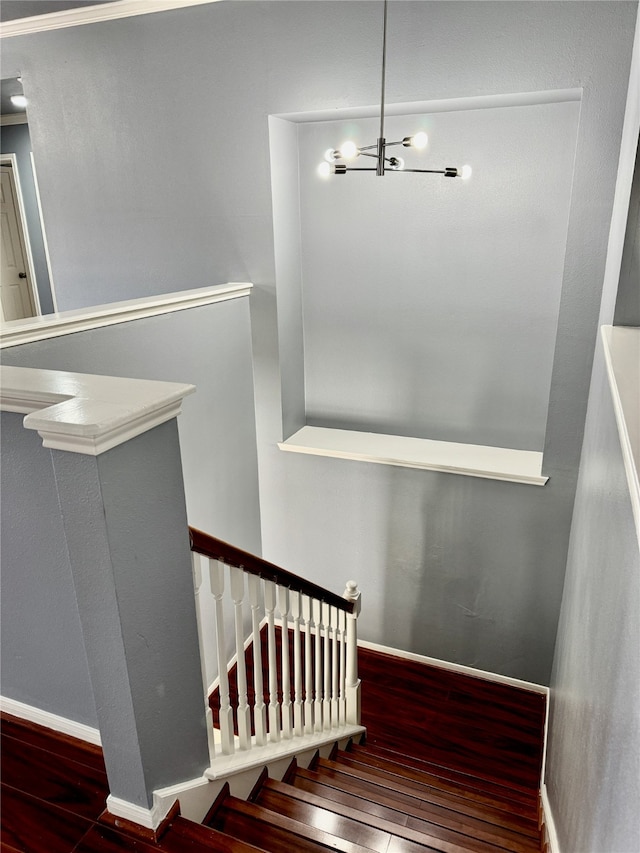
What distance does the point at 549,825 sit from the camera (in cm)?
222

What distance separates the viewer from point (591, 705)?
1.54m

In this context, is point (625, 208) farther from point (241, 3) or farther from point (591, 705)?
point (241, 3)

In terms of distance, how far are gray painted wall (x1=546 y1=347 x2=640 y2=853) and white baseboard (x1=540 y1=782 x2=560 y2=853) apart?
56mm

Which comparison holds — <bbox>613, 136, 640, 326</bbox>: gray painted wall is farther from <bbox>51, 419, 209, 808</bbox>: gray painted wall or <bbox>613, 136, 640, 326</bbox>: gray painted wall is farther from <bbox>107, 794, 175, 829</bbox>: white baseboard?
<bbox>107, 794, 175, 829</bbox>: white baseboard

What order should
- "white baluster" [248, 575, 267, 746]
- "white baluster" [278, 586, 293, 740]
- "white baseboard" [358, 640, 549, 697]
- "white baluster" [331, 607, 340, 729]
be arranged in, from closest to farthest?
"white baluster" [248, 575, 267, 746]
"white baluster" [278, 586, 293, 740]
"white baluster" [331, 607, 340, 729]
"white baseboard" [358, 640, 549, 697]

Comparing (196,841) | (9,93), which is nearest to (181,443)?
(196,841)

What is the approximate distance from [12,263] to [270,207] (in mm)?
3397

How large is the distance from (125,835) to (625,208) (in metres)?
2.62

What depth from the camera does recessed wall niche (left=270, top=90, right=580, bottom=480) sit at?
129 inches

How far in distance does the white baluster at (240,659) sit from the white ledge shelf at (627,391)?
1081 mm

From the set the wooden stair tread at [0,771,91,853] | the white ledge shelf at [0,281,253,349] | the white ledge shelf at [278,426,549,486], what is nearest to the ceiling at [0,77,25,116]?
the white ledge shelf at [0,281,253,349]

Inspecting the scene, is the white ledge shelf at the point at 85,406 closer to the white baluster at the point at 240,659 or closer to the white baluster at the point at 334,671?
the white baluster at the point at 240,659

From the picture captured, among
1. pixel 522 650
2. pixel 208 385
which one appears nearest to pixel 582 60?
pixel 208 385

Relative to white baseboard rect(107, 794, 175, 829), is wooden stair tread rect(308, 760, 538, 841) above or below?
below
